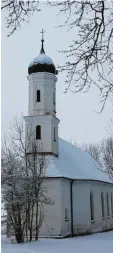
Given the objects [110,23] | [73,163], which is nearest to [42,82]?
[73,163]

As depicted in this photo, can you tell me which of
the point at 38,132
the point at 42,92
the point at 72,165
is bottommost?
the point at 72,165

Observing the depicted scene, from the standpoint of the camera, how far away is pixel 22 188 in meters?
13.7

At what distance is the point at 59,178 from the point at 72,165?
10.0 ft

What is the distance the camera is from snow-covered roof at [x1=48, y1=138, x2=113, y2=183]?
680 inches

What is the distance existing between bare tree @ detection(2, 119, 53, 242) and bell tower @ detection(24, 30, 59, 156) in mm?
3131

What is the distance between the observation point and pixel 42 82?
19.1 metres

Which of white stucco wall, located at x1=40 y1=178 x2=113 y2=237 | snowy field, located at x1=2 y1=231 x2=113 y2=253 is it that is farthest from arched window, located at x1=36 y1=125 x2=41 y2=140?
snowy field, located at x1=2 y1=231 x2=113 y2=253

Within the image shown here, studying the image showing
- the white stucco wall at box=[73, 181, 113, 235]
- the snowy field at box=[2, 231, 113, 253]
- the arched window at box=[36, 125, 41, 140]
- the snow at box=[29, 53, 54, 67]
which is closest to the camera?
the snowy field at box=[2, 231, 113, 253]

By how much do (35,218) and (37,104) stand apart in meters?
6.16

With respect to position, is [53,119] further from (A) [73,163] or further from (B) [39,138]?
(A) [73,163]

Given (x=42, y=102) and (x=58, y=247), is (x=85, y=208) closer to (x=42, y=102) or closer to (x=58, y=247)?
(x=42, y=102)

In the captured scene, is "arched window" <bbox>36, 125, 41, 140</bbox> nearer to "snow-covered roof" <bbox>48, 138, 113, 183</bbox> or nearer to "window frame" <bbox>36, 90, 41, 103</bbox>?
"snow-covered roof" <bbox>48, 138, 113, 183</bbox>

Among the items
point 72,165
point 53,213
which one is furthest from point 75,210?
point 72,165

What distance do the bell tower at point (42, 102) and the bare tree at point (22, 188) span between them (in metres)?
3.13
